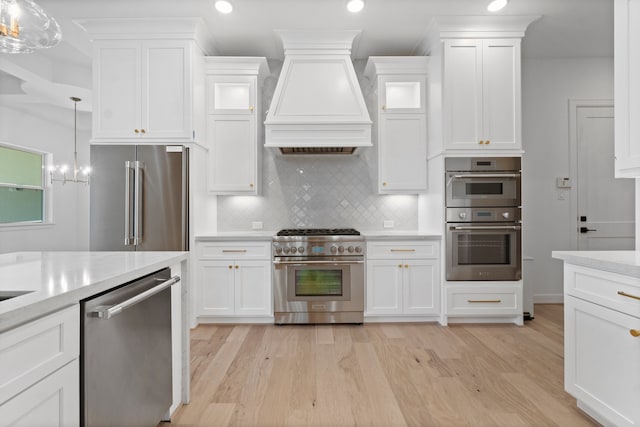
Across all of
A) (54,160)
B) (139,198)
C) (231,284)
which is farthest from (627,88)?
(54,160)

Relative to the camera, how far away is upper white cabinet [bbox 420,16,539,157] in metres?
3.46

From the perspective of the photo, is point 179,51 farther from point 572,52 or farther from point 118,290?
point 572,52

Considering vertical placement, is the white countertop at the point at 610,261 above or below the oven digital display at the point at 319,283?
above

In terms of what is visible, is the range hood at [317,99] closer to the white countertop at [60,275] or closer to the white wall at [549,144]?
the white countertop at [60,275]

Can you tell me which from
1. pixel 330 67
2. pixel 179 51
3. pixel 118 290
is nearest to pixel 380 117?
pixel 330 67

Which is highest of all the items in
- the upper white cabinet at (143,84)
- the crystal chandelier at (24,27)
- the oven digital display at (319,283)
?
the upper white cabinet at (143,84)

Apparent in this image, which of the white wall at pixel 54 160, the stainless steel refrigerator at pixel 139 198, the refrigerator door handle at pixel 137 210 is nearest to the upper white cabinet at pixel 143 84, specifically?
the stainless steel refrigerator at pixel 139 198

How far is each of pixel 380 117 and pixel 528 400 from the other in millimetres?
2834

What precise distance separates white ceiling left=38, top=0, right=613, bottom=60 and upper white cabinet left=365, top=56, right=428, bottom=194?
1.01 ft

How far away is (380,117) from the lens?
12.7ft

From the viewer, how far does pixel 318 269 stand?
11.7 ft

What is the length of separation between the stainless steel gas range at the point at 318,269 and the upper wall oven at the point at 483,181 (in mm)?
1049

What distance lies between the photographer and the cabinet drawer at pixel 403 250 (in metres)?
3.57

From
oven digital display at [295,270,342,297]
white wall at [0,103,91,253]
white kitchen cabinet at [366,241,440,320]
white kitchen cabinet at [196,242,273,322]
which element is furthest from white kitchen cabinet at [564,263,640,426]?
white wall at [0,103,91,253]
